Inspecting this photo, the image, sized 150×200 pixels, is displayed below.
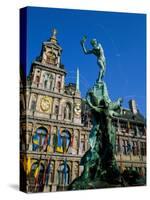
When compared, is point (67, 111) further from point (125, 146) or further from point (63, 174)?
point (125, 146)

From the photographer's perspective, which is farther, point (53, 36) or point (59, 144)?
point (59, 144)

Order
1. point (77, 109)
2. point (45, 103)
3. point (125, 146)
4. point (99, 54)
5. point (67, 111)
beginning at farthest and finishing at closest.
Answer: point (125, 146) → point (99, 54) → point (77, 109) → point (67, 111) → point (45, 103)

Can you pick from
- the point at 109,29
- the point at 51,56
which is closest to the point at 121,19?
the point at 109,29

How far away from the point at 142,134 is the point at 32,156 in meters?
2.27

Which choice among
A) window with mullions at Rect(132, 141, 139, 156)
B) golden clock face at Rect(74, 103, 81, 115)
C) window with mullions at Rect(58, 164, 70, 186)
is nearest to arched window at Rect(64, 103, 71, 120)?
golden clock face at Rect(74, 103, 81, 115)

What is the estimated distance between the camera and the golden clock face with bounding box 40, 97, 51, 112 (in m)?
11.5

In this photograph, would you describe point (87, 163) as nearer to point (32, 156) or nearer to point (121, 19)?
point (32, 156)

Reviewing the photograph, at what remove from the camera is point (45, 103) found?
37.7 ft

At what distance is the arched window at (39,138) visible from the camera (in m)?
11.3

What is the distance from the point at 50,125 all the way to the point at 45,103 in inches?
14.0

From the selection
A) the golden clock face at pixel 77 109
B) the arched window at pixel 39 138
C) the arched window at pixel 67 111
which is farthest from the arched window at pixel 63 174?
the golden clock face at pixel 77 109

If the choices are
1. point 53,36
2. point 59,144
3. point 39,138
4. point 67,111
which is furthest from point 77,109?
point 53,36

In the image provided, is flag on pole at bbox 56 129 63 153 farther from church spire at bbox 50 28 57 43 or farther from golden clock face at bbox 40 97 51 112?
church spire at bbox 50 28 57 43

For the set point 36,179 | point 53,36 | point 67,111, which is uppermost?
point 53,36
